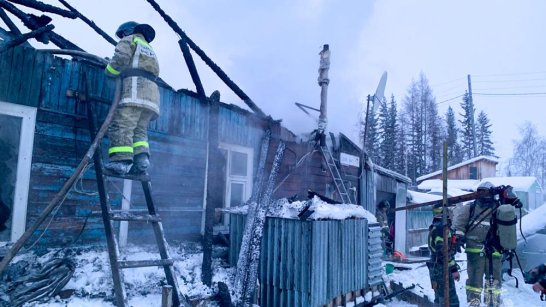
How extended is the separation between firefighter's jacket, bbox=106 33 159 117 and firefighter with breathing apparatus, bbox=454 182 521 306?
5586 millimetres

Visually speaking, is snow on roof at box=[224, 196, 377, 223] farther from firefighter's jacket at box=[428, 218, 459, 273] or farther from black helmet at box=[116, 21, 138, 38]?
black helmet at box=[116, 21, 138, 38]

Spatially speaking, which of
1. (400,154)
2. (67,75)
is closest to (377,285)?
(67,75)

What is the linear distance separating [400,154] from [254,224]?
3484cm

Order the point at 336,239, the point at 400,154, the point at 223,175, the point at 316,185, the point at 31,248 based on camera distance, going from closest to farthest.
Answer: the point at 31,248
the point at 336,239
the point at 223,175
the point at 316,185
the point at 400,154

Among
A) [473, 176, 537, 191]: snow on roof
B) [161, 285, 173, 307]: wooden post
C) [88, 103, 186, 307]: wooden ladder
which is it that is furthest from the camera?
[473, 176, 537, 191]: snow on roof

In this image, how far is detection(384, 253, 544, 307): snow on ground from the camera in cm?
691

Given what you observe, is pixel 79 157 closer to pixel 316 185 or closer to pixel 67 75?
pixel 67 75

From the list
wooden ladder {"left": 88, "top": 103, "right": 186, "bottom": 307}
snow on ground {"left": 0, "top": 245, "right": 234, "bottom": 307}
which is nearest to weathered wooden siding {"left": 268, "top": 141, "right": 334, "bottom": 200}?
snow on ground {"left": 0, "top": 245, "right": 234, "bottom": 307}

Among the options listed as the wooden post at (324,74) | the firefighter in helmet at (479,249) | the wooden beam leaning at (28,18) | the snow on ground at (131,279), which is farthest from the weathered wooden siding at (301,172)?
the wooden beam leaning at (28,18)

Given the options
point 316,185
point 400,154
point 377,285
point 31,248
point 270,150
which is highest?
point 400,154

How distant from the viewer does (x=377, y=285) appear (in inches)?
270

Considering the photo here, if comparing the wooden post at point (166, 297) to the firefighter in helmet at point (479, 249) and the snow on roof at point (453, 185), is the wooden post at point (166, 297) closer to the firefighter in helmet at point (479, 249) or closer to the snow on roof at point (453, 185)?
the firefighter in helmet at point (479, 249)

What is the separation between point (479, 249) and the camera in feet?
19.8

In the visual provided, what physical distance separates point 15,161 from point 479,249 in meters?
7.26
